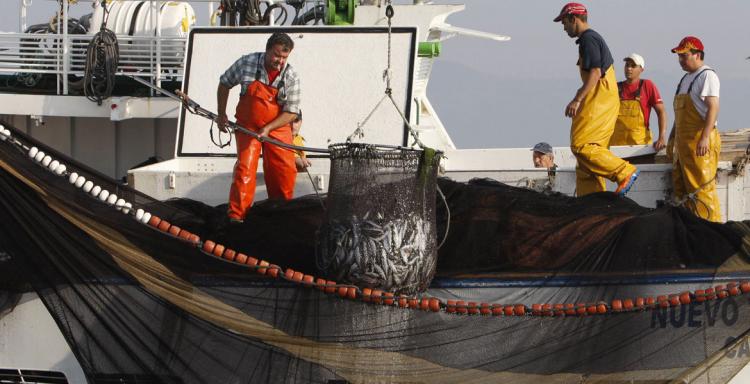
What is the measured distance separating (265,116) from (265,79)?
24 cm

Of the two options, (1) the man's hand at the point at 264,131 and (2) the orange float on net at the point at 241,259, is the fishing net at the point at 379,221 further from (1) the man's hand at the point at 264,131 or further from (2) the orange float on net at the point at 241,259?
(1) the man's hand at the point at 264,131

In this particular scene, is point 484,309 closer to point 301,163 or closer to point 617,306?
point 617,306

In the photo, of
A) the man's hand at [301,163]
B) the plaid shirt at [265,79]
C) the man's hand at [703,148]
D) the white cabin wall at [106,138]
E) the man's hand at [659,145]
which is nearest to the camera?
the plaid shirt at [265,79]

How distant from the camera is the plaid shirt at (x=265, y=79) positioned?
746 centimetres

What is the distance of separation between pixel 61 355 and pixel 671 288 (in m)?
3.80

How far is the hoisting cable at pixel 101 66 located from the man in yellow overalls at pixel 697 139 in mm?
5524

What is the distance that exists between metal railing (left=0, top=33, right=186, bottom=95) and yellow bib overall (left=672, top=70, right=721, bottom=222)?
17.4 ft

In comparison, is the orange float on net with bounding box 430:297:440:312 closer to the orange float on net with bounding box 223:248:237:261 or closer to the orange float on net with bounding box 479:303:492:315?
the orange float on net with bounding box 479:303:492:315

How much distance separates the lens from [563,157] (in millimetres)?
10602

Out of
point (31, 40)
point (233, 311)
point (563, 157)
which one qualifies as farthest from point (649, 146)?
point (31, 40)

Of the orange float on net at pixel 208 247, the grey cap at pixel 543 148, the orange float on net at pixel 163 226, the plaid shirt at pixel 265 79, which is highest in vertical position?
the plaid shirt at pixel 265 79

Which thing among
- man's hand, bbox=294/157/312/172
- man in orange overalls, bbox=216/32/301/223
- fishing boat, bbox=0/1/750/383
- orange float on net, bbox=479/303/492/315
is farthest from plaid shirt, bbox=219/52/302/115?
orange float on net, bbox=479/303/492/315

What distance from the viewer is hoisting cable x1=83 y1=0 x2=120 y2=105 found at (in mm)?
11195

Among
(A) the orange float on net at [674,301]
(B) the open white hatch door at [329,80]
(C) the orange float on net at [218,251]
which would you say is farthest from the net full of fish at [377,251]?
(B) the open white hatch door at [329,80]
